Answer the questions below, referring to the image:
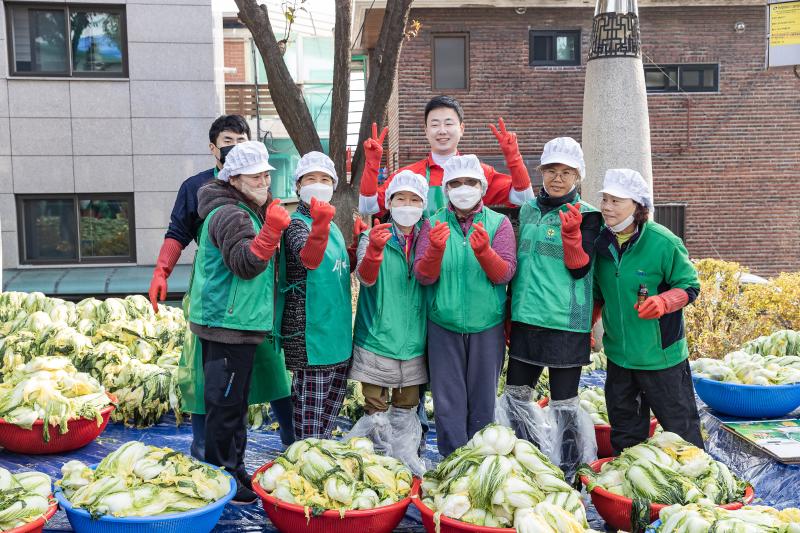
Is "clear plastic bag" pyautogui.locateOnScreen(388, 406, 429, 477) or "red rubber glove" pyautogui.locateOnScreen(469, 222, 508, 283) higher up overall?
"red rubber glove" pyautogui.locateOnScreen(469, 222, 508, 283)

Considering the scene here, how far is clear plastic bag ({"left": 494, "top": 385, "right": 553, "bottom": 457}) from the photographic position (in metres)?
4.30

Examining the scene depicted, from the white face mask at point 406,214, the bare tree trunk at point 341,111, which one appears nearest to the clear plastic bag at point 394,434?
the white face mask at point 406,214

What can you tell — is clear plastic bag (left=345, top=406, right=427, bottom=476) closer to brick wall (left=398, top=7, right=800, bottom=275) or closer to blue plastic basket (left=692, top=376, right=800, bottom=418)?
blue plastic basket (left=692, top=376, right=800, bottom=418)

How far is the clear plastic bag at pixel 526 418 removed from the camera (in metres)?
4.30

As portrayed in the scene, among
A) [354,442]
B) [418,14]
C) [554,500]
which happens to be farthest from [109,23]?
[554,500]

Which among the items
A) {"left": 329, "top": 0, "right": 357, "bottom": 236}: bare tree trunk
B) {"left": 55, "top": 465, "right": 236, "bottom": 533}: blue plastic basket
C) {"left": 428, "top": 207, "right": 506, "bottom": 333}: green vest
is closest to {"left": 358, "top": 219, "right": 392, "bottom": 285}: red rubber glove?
{"left": 428, "top": 207, "right": 506, "bottom": 333}: green vest

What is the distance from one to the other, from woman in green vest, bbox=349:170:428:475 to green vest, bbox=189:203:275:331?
57 cm

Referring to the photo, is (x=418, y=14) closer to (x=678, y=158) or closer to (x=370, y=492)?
(x=678, y=158)

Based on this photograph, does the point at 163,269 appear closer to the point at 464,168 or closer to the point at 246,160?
the point at 246,160

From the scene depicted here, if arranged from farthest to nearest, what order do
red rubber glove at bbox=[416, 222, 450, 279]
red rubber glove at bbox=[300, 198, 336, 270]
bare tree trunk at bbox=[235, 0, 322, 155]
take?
bare tree trunk at bbox=[235, 0, 322, 155]
red rubber glove at bbox=[416, 222, 450, 279]
red rubber glove at bbox=[300, 198, 336, 270]

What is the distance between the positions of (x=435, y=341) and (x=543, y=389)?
1927 mm

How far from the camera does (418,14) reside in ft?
49.6

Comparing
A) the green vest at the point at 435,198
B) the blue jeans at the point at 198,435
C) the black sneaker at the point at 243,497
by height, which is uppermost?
the green vest at the point at 435,198

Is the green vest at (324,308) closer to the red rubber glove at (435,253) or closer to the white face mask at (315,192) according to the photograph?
the white face mask at (315,192)
